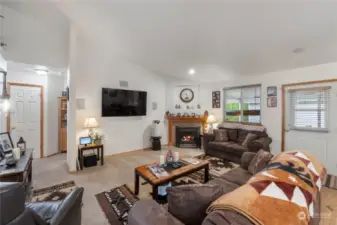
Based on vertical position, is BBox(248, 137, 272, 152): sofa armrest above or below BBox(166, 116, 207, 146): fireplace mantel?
below

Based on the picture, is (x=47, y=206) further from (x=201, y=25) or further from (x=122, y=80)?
(x=122, y=80)

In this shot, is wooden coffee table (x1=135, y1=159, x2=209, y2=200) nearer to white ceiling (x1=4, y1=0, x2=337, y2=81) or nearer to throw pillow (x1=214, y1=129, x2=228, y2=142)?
throw pillow (x1=214, y1=129, x2=228, y2=142)

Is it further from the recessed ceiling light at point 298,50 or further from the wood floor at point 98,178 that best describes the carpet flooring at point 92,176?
the recessed ceiling light at point 298,50

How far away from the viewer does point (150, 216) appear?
1.14 metres

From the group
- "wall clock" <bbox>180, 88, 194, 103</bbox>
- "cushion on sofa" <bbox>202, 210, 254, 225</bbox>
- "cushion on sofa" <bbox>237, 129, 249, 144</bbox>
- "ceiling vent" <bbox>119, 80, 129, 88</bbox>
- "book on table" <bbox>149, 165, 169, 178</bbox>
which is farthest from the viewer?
"wall clock" <bbox>180, 88, 194, 103</bbox>

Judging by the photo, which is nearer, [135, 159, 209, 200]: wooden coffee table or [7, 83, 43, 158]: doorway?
[135, 159, 209, 200]: wooden coffee table

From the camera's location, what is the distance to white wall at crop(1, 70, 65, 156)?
4.32 metres

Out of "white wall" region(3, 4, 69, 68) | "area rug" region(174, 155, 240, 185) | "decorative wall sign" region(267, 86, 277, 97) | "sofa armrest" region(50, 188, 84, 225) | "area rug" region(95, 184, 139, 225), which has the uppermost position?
"white wall" region(3, 4, 69, 68)

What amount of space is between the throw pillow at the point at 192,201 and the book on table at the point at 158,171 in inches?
41.8

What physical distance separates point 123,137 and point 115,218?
9.94 ft

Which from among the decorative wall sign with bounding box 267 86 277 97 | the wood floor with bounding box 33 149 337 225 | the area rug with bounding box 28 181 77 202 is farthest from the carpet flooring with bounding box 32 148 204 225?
the decorative wall sign with bounding box 267 86 277 97

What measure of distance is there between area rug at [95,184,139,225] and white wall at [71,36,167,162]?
6.99 feet

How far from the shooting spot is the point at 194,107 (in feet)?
19.0

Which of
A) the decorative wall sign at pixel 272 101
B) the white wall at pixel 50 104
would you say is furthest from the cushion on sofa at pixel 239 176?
the white wall at pixel 50 104
